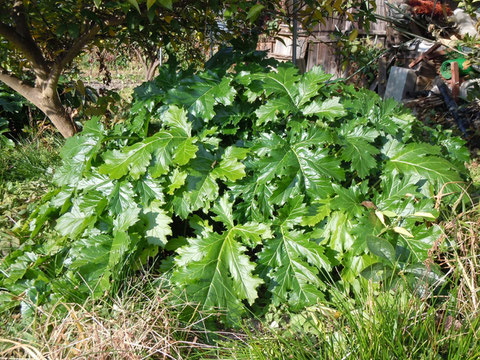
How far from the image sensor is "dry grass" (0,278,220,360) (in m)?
1.66

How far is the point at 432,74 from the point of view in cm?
701

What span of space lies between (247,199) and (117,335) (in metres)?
0.93

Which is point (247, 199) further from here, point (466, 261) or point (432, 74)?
point (432, 74)

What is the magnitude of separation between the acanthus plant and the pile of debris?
308 cm

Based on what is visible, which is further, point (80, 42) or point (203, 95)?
point (80, 42)

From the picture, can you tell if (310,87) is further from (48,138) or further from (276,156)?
(48,138)

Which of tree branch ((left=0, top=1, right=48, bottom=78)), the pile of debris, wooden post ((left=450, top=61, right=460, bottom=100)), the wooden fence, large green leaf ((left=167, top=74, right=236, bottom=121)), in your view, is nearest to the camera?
large green leaf ((left=167, top=74, right=236, bottom=121))

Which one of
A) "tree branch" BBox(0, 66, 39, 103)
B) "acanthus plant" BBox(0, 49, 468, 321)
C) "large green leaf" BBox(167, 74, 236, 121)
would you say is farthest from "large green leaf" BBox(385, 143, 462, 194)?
"tree branch" BBox(0, 66, 39, 103)

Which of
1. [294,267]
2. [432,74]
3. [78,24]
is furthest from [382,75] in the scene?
[294,267]

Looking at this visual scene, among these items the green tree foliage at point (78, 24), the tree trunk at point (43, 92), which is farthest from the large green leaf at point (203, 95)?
the tree trunk at point (43, 92)

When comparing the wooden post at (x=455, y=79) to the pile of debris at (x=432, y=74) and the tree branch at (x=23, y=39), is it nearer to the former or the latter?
the pile of debris at (x=432, y=74)

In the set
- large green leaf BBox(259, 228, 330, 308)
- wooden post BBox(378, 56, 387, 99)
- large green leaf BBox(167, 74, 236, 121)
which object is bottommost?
wooden post BBox(378, 56, 387, 99)

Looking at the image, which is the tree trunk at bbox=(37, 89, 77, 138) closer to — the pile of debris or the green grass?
the green grass

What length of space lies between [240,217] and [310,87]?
85cm
